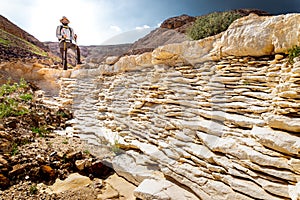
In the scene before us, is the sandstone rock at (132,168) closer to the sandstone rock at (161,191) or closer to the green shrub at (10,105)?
the sandstone rock at (161,191)

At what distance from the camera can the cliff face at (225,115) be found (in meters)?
2.02

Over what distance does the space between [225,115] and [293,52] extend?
1054mm

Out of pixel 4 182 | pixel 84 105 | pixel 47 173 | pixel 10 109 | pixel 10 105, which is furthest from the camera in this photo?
pixel 84 105

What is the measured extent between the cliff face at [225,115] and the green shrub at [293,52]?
6cm

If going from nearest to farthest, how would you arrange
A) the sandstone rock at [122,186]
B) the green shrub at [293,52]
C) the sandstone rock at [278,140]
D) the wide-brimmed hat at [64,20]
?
the sandstone rock at [278,140]
the green shrub at [293,52]
the sandstone rock at [122,186]
the wide-brimmed hat at [64,20]

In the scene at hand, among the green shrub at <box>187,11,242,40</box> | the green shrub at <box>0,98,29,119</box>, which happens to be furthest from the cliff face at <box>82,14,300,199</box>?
the green shrub at <box>0,98,29,119</box>

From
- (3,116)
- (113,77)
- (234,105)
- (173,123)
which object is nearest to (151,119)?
(173,123)

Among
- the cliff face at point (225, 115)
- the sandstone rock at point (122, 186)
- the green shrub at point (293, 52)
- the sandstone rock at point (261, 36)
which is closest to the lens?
the cliff face at point (225, 115)

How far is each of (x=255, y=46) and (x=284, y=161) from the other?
141 cm

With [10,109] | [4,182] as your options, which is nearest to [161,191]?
[4,182]

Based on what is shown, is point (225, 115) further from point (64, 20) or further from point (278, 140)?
point (64, 20)

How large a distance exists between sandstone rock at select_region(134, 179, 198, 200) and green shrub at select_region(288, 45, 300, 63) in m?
2.00

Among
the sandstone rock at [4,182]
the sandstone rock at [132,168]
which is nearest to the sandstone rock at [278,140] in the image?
the sandstone rock at [132,168]

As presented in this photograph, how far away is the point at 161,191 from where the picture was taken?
281 centimetres
